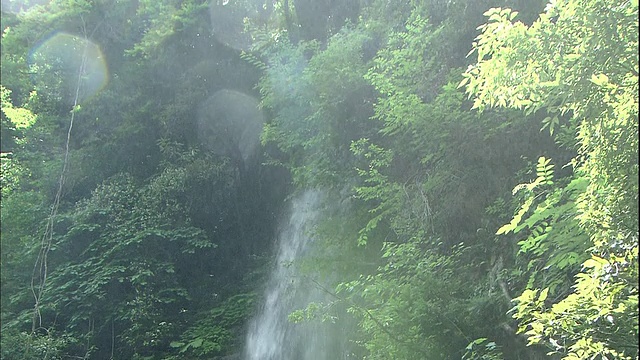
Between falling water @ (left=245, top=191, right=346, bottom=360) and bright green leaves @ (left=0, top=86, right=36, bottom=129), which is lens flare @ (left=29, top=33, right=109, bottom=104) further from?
falling water @ (left=245, top=191, right=346, bottom=360)

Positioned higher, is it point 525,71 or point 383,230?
point 383,230

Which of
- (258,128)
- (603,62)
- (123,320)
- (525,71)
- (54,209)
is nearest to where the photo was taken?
(603,62)

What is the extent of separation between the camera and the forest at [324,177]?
2.95 meters

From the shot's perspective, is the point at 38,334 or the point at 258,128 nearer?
the point at 38,334

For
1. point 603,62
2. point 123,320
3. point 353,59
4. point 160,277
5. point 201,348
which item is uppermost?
point 353,59

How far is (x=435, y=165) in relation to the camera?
294 inches

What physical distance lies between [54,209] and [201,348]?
5.07 meters

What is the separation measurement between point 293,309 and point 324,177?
245 cm

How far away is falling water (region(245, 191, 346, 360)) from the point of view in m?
8.81

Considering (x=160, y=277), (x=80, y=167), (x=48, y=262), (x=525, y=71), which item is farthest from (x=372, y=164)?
(x=80, y=167)

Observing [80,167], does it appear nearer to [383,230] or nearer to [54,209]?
[54,209]

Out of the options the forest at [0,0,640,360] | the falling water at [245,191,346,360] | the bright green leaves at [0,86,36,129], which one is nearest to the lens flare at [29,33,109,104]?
the forest at [0,0,640,360]

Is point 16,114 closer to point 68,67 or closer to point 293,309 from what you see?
point 68,67

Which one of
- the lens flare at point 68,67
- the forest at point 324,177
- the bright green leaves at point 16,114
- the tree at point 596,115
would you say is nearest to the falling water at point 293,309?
the forest at point 324,177
